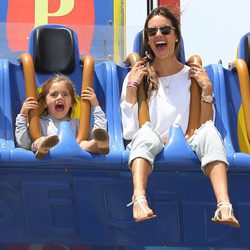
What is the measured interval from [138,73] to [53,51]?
0.65m

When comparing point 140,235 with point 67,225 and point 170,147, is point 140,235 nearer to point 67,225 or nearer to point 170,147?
point 67,225

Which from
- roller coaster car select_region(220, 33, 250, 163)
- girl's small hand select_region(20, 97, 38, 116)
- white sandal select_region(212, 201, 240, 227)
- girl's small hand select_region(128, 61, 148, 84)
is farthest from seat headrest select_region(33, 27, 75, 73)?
white sandal select_region(212, 201, 240, 227)

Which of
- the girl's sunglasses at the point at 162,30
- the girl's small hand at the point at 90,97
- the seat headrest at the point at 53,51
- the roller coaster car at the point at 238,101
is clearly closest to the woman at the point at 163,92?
the girl's sunglasses at the point at 162,30

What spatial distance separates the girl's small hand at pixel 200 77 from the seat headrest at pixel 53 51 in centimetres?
73

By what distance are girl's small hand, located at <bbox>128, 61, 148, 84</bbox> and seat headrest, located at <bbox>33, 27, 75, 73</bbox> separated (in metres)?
0.54

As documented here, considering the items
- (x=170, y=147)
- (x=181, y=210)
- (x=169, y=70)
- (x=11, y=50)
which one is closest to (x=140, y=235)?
(x=181, y=210)

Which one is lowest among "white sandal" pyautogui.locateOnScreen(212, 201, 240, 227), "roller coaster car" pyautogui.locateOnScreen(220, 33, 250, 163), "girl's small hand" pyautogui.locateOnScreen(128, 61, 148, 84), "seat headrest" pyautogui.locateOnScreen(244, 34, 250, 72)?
"white sandal" pyautogui.locateOnScreen(212, 201, 240, 227)

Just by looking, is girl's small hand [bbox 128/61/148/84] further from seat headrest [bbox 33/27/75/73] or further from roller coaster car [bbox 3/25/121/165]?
seat headrest [bbox 33/27/75/73]

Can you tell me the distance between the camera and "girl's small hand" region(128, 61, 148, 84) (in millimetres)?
2871

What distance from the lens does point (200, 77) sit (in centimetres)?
293

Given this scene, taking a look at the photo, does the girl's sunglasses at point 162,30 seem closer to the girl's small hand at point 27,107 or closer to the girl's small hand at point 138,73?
the girl's small hand at point 138,73

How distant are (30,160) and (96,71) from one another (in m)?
1.04

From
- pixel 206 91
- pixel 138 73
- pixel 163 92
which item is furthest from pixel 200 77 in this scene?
pixel 138 73

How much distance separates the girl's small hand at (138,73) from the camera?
2871 millimetres
